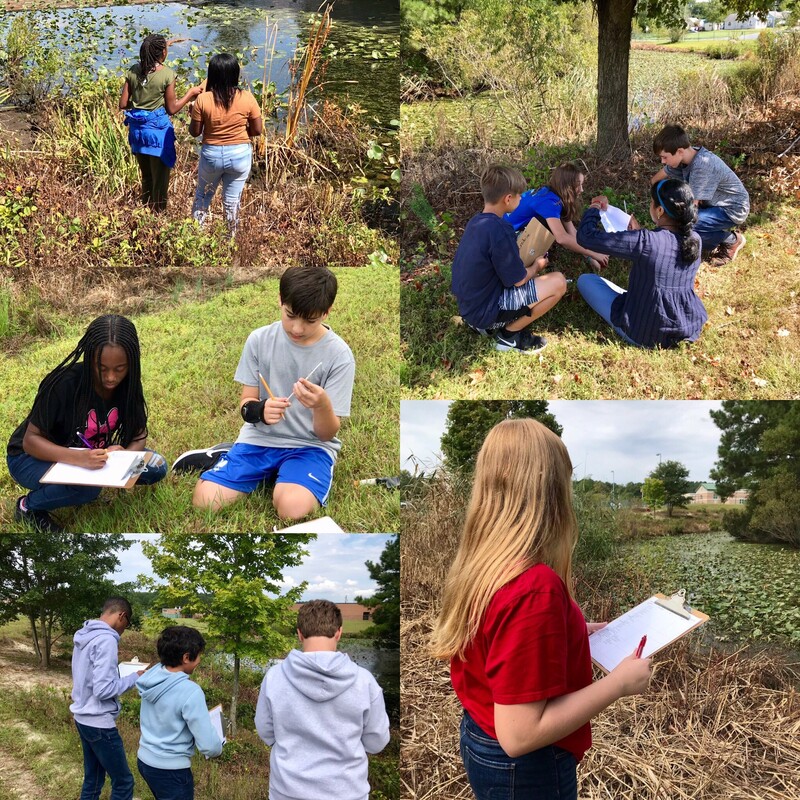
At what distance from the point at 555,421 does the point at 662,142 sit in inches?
97.2

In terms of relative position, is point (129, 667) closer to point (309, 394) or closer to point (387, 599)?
point (387, 599)

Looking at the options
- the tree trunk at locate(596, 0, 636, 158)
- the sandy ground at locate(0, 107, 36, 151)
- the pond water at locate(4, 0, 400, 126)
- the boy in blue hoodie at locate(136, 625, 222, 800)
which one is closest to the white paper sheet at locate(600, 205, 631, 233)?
the tree trunk at locate(596, 0, 636, 158)

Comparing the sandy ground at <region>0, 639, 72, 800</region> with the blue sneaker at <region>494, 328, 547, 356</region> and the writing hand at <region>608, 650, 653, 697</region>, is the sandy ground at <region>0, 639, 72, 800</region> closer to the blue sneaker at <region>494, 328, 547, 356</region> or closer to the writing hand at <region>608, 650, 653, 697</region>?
the blue sneaker at <region>494, 328, 547, 356</region>

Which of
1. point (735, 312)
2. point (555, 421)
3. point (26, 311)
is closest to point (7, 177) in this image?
point (26, 311)

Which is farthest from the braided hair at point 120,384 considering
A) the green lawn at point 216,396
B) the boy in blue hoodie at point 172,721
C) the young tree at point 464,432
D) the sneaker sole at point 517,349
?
the sneaker sole at point 517,349

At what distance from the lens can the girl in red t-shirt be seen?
199 cm

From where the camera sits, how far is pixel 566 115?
7.41 metres

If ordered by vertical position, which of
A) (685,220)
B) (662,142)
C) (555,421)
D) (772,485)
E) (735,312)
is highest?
(662,142)

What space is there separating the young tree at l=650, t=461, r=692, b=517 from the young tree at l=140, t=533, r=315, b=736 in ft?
6.52

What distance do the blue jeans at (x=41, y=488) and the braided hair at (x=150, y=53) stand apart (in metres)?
3.14

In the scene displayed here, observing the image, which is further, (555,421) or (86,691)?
(555,421)

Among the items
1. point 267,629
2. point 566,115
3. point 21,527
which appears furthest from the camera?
point 566,115

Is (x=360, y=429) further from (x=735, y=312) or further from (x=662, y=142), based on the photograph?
(x=662, y=142)

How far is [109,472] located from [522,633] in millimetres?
2459
